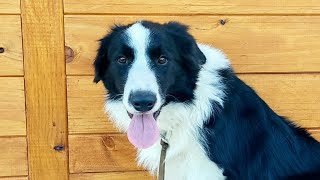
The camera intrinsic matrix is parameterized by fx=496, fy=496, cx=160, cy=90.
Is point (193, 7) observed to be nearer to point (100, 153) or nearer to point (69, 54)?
point (69, 54)

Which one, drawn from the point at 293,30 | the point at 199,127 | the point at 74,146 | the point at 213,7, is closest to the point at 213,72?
the point at 199,127

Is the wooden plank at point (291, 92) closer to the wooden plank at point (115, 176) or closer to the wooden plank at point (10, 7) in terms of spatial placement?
the wooden plank at point (115, 176)

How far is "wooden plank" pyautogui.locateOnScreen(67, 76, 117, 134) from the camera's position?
289 cm

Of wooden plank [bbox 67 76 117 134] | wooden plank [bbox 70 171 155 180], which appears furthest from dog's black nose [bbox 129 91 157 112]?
wooden plank [bbox 70 171 155 180]

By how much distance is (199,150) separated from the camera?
7.87 ft

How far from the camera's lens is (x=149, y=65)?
229 cm

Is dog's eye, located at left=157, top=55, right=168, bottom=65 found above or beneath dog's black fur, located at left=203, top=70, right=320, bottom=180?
above

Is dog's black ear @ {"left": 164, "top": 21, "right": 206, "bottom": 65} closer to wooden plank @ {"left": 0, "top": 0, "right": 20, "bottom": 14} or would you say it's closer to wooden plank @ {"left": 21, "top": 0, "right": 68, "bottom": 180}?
wooden plank @ {"left": 21, "top": 0, "right": 68, "bottom": 180}

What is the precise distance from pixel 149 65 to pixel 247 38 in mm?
898

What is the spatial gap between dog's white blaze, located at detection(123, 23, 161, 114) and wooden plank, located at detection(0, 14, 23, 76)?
78 cm

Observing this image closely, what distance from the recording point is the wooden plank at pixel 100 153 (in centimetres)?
297

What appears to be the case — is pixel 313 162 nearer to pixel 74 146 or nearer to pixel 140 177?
pixel 140 177

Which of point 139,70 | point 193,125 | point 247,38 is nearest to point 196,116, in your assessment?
point 193,125

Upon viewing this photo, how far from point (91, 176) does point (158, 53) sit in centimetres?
108
